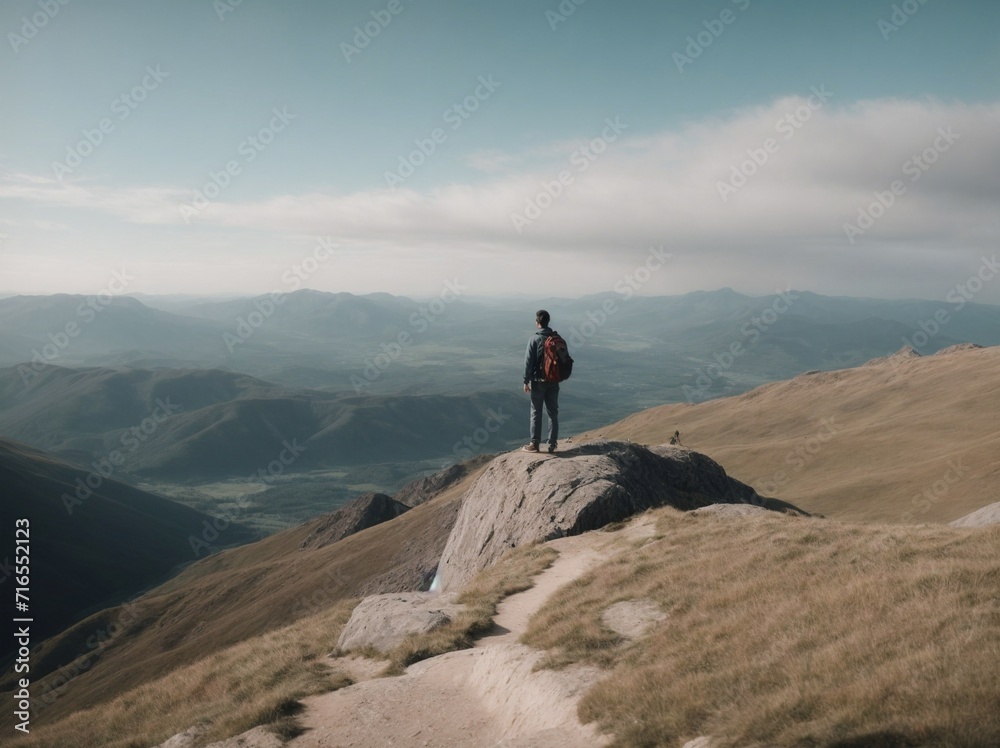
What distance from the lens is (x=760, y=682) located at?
27.7 feet

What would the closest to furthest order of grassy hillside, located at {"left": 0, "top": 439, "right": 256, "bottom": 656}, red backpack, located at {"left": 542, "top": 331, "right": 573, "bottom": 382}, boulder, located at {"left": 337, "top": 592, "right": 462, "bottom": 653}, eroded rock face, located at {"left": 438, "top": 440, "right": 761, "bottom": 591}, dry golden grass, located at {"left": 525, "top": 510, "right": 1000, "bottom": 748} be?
dry golden grass, located at {"left": 525, "top": 510, "right": 1000, "bottom": 748} → boulder, located at {"left": 337, "top": 592, "right": 462, "bottom": 653} → red backpack, located at {"left": 542, "top": 331, "right": 573, "bottom": 382} → eroded rock face, located at {"left": 438, "top": 440, "right": 761, "bottom": 591} → grassy hillside, located at {"left": 0, "top": 439, "right": 256, "bottom": 656}

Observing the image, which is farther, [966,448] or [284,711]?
[966,448]

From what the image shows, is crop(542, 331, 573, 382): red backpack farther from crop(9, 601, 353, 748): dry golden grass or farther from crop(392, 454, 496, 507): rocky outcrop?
crop(392, 454, 496, 507): rocky outcrop

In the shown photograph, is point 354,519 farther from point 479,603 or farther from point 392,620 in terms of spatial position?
point 479,603

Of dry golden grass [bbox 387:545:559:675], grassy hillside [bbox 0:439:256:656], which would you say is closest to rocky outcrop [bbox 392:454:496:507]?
grassy hillside [bbox 0:439:256:656]

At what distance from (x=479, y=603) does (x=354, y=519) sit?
95876 mm

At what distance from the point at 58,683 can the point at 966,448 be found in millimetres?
108823

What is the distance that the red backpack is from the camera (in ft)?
72.2

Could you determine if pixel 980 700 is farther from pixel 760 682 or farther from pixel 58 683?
pixel 58 683

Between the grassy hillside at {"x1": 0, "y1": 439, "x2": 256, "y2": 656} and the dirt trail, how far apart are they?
5688 inches

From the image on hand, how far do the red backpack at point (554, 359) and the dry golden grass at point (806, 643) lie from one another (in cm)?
849

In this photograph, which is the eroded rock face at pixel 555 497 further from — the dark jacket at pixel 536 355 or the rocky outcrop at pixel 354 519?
the rocky outcrop at pixel 354 519

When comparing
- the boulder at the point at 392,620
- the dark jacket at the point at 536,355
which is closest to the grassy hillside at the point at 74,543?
the boulder at the point at 392,620

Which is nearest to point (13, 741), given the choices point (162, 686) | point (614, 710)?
point (162, 686)
